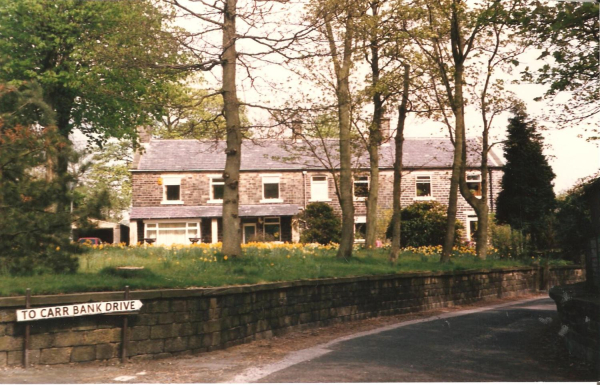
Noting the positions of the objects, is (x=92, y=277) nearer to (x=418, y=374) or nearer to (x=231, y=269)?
(x=231, y=269)

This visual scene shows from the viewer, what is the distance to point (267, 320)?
9.45 meters

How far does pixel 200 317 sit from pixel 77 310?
1643 millimetres

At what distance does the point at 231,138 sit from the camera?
37.0 feet

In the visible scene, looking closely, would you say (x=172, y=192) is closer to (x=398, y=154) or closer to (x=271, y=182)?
(x=271, y=182)

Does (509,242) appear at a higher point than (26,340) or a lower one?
higher

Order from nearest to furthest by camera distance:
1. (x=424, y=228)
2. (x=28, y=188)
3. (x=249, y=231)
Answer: (x=28, y=188)
(x=249, y=231)
(x=424, y=228)

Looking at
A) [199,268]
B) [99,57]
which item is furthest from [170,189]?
[199,268]

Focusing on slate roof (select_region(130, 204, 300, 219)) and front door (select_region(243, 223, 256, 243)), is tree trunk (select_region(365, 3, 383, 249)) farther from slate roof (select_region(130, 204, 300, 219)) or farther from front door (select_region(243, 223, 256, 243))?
slate roof (select_region(130, 204, 300, 219))

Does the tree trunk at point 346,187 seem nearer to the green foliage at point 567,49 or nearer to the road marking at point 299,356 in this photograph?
the road marking at point 299,356

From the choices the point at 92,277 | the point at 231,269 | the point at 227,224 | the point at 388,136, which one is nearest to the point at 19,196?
the point at 92,277

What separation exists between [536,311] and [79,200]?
31.0ft

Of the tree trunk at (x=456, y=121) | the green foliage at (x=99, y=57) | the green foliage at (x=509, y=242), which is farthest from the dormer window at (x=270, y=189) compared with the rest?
the green foliage at (x=99, y=57)

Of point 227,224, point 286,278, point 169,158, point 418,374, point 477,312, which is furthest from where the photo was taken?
point 169,158

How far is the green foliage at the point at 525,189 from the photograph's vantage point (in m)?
17.2
